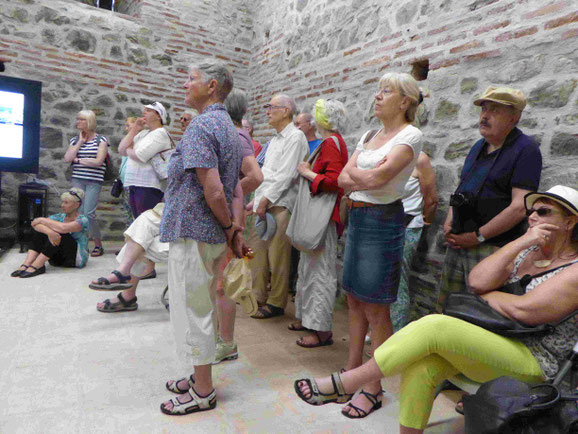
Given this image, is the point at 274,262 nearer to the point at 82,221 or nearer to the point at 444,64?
the point at 444,64

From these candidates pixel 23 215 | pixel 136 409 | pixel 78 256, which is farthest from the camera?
pixel 23 215

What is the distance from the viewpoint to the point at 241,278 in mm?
2189

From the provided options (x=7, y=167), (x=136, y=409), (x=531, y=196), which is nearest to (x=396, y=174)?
(x=531, y=196)

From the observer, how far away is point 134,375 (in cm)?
222

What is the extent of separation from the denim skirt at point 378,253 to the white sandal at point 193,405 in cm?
85

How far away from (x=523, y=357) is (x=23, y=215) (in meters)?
5.26

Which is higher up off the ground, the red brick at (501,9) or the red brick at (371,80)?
the red brick at (501,9)

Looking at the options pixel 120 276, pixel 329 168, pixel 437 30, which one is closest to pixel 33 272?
pixel 120 276

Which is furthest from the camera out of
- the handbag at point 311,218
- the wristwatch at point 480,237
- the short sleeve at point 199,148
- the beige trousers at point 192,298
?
the handbag at point 311,218

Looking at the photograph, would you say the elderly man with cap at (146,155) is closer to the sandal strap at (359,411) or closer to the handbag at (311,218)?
the handbag at (311,218)

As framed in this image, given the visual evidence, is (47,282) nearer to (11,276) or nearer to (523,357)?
(11,276)

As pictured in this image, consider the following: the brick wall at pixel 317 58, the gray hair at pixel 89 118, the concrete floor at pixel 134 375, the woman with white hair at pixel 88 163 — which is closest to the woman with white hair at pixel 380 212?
the concrete floor at pixel 134 375

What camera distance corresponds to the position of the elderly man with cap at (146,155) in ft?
11.5

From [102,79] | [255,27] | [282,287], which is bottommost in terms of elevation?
[282,287]
